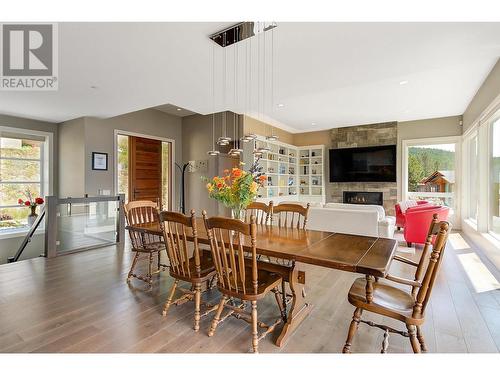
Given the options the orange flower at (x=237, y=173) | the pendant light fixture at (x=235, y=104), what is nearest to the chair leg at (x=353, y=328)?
the orange flower at (x=237, y=173)

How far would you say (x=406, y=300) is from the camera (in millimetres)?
1782

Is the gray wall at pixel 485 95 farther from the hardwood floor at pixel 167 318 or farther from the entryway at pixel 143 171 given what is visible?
the entryway at pixel 143 171

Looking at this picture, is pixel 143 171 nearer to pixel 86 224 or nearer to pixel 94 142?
pixel 94 142

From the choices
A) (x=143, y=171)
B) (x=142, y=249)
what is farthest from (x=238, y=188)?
(x=143, y=171)

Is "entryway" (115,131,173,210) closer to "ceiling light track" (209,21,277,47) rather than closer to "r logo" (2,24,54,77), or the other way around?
"r logo" (2,24,54,77)

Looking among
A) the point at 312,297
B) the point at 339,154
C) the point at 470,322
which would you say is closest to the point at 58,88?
the point at 312,297

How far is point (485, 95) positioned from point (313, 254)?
15.4 feet

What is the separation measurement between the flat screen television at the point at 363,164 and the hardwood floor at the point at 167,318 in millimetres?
4282
